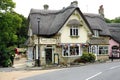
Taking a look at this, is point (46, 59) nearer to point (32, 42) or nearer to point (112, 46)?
point (32, 42)

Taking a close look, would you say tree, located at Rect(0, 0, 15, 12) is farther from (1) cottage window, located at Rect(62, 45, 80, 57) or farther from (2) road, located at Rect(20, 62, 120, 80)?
(2) road, located at Rect(20, 62, 120, 80)

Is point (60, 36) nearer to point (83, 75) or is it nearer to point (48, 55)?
point (48, 55)

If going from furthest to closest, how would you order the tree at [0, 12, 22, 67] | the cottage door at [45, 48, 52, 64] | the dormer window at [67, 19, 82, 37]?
the dormer window at [67, 19, 82, 37] → the cottage door at [45, 48, 52, 64] → the tree at [0, 12, 22, 67]

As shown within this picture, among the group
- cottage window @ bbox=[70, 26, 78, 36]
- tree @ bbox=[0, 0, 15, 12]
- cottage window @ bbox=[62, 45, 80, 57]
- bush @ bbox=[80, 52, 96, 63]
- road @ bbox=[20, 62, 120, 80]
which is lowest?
road @ bbox=[20, 62, 120, 80]

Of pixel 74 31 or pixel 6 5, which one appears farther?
pixel 74 31

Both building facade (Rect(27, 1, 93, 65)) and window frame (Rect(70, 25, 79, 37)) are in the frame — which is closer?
building facade (Rect(27, 1, 93, 65))

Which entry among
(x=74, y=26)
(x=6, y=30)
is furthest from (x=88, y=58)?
(x=6, y=30)

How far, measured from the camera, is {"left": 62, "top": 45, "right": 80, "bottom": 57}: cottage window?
52500 millimetres

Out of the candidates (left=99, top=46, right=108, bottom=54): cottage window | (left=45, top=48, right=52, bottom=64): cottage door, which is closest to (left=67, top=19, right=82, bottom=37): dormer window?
(left=45, top=48, right=52, bottom=64): cottage door

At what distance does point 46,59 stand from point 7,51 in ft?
19.6

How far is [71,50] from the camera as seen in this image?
53.3 meters

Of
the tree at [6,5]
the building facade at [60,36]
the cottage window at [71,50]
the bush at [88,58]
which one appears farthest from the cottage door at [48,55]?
the tree at [6,5]

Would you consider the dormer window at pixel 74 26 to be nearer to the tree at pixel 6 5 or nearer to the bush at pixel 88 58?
the bush at pixel 88 58

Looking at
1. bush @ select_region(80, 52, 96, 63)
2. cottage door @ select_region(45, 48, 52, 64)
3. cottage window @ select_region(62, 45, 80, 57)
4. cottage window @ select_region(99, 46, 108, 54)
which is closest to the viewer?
bush @ select_region(80, 52, 96, 63)
